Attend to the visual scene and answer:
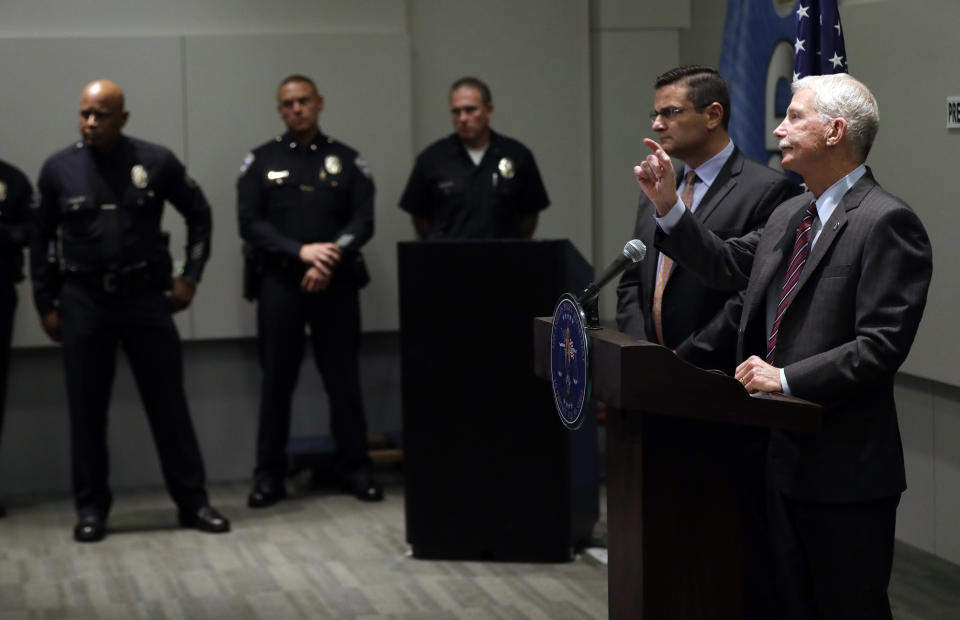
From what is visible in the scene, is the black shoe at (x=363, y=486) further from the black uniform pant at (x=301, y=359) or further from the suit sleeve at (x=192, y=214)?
the suit sleeve at (x=192, y=214)

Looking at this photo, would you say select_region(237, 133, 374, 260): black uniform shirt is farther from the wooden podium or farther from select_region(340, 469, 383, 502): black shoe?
the wooden podium

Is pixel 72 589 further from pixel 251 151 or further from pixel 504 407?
pixel 251 151

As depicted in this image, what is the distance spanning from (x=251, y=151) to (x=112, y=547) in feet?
6.18

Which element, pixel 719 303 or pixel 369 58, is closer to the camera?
pixel 719 303

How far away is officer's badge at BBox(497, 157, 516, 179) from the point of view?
577cm

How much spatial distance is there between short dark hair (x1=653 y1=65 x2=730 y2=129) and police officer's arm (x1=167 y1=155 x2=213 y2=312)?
8.27 feet

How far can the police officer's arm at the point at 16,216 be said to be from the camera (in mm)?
5504

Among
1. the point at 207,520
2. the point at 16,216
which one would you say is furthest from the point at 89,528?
the point at 16,216

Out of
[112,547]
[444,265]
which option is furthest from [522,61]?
[112,547]

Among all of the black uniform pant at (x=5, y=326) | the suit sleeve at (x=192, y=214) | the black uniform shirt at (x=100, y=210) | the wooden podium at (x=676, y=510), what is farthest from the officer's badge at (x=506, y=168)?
the wooden podium at (x=676, y=510)

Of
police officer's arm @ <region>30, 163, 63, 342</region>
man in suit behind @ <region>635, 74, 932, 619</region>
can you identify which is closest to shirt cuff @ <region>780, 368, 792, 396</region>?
man in suit behind @ <region>635, 74, 932, 619</region>

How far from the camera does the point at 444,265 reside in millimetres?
4562

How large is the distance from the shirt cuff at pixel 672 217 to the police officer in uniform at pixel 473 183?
2951 mm

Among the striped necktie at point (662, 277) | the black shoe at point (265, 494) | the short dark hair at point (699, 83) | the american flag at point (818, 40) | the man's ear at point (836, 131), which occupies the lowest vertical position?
the black shoe at point (265, 494)
